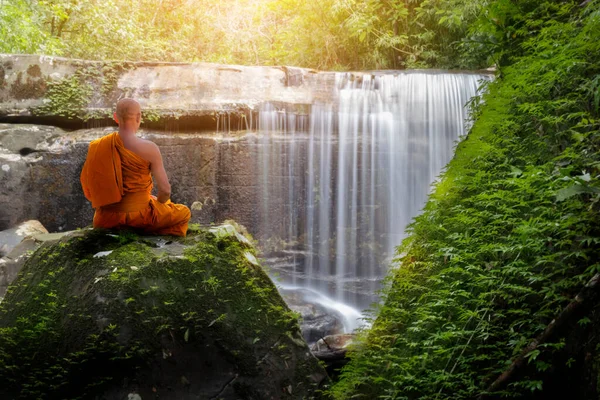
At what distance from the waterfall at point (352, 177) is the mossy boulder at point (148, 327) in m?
6.36

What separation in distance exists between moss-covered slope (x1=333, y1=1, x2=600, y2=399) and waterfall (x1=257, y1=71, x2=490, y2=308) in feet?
18.9

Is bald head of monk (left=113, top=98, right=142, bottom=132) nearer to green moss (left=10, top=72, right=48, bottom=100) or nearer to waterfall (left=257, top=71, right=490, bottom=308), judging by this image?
waterfall (left=257, top=71, right=490, bottom=308)

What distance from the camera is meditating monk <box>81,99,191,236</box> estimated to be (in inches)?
184

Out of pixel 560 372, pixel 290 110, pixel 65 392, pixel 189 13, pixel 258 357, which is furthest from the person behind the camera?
pixel 189 13

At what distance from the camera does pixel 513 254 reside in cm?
347

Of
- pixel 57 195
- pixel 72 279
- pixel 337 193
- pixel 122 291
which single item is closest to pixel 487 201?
pixel 122 291

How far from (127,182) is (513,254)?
3.16 meters

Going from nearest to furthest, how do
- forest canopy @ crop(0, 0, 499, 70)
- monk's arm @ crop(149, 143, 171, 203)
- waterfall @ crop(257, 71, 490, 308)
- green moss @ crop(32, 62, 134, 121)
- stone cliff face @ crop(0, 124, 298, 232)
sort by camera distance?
monk's arm @ crop(149, 143, 171, 203), stone cliff face @ crop(0, 124, 298, 232), green moss @ crop(32, 62, 134, 121), waterfall @ crop(257, 71, 490, 308), forest canopy @ crop(0, 0, 499, 70)

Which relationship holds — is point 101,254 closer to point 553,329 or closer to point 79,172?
point 553,329

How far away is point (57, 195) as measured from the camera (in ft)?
33.3

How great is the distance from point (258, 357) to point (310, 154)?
7.09 metres

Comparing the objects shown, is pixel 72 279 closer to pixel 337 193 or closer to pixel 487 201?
pixel 487 201

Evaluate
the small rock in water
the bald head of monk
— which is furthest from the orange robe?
the small rock in water

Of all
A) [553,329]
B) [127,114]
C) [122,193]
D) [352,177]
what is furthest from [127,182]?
[352,177]
